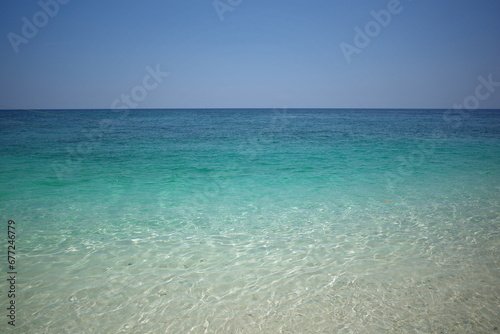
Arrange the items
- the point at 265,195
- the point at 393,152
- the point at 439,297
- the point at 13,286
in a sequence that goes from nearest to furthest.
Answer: the point at 439,297 → the point at 13,286 → the point at 265,195 → the point at 393,152

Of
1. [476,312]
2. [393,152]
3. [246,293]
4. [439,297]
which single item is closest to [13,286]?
[246,293]

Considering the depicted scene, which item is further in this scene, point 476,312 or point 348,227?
point 348,227

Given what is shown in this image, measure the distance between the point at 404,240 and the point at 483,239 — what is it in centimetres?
161

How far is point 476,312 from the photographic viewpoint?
142 inches

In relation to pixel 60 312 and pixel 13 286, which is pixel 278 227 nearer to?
pixel 60 312

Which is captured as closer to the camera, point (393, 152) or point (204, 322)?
point (204, 322)

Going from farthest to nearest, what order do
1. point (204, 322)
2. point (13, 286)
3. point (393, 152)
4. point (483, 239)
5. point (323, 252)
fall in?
point (393, 152)
point (483, 239)
point (323, 252)
point (13, 286)
point (204, 322)

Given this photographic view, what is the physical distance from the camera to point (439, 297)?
12.9 feet

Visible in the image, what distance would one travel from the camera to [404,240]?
5773 millimetres

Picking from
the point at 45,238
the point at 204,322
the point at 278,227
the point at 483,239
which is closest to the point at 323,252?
the point at 278,227

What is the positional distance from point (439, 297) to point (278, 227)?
132 inches

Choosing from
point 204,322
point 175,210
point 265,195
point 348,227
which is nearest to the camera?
point 204,322

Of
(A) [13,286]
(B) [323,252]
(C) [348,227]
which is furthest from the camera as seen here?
(C) [348,227]

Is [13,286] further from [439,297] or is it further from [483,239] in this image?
[483,239]
